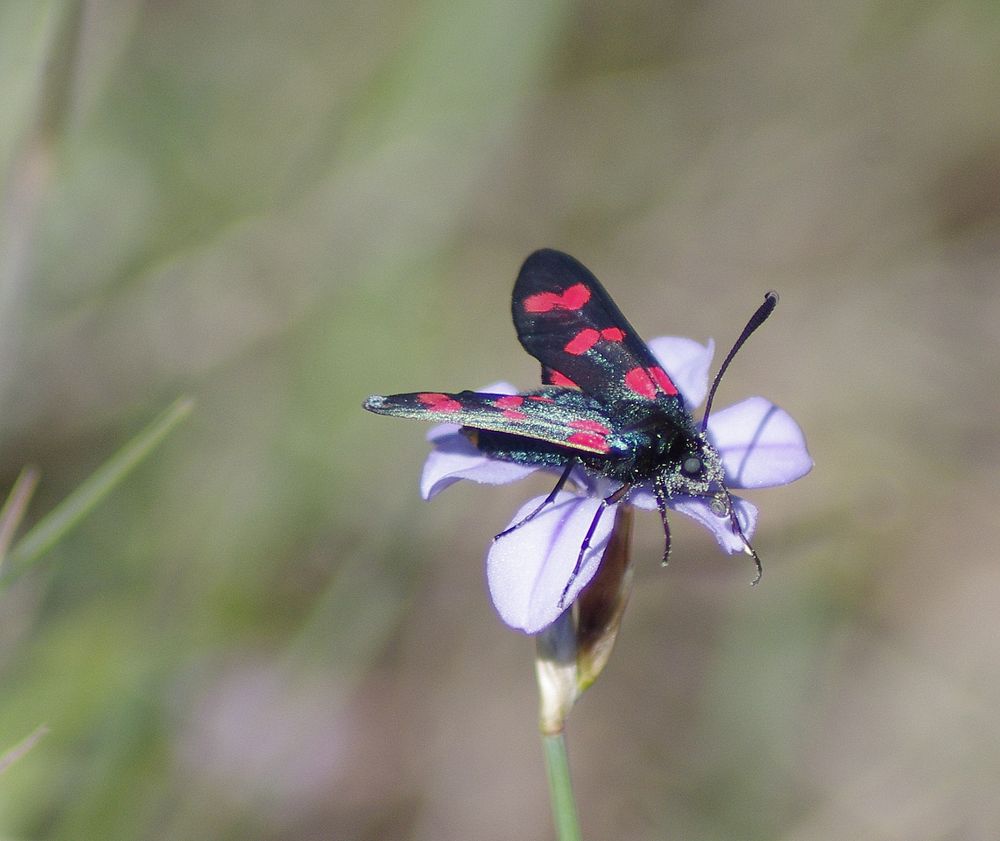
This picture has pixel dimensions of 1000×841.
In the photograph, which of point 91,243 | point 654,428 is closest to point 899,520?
point 654,428

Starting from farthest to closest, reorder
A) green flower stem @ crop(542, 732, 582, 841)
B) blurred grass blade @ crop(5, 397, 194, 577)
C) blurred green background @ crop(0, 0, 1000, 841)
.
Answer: blurred green background @ crop(0, 0, 1000, 841), blurred grass blade @ crop(5, 397, 194, 577), green flower stem @ crop(542, 732, 582, 841)

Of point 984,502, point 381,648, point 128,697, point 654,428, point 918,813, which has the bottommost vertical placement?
point 918,813

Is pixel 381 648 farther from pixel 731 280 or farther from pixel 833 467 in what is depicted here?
pixel 731 280

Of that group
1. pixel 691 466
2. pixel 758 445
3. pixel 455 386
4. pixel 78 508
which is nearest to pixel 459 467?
pixel 691 466

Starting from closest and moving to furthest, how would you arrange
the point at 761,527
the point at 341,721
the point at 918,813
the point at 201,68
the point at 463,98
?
the point at 918,813
the point at 341,721
the point at 761,527
the point at 463,98
the point at 201,68

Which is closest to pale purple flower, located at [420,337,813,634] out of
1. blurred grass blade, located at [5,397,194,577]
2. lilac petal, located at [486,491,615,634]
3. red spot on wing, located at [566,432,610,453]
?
lilac petal, located at [486,491,615,634]

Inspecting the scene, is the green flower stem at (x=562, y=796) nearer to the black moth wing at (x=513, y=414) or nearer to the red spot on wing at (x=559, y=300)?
the black moth wing at (x=513, y=414)

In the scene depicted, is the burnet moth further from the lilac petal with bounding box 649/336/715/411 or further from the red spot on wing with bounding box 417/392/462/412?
the lilac petal with bounding box 649/336/715/411
